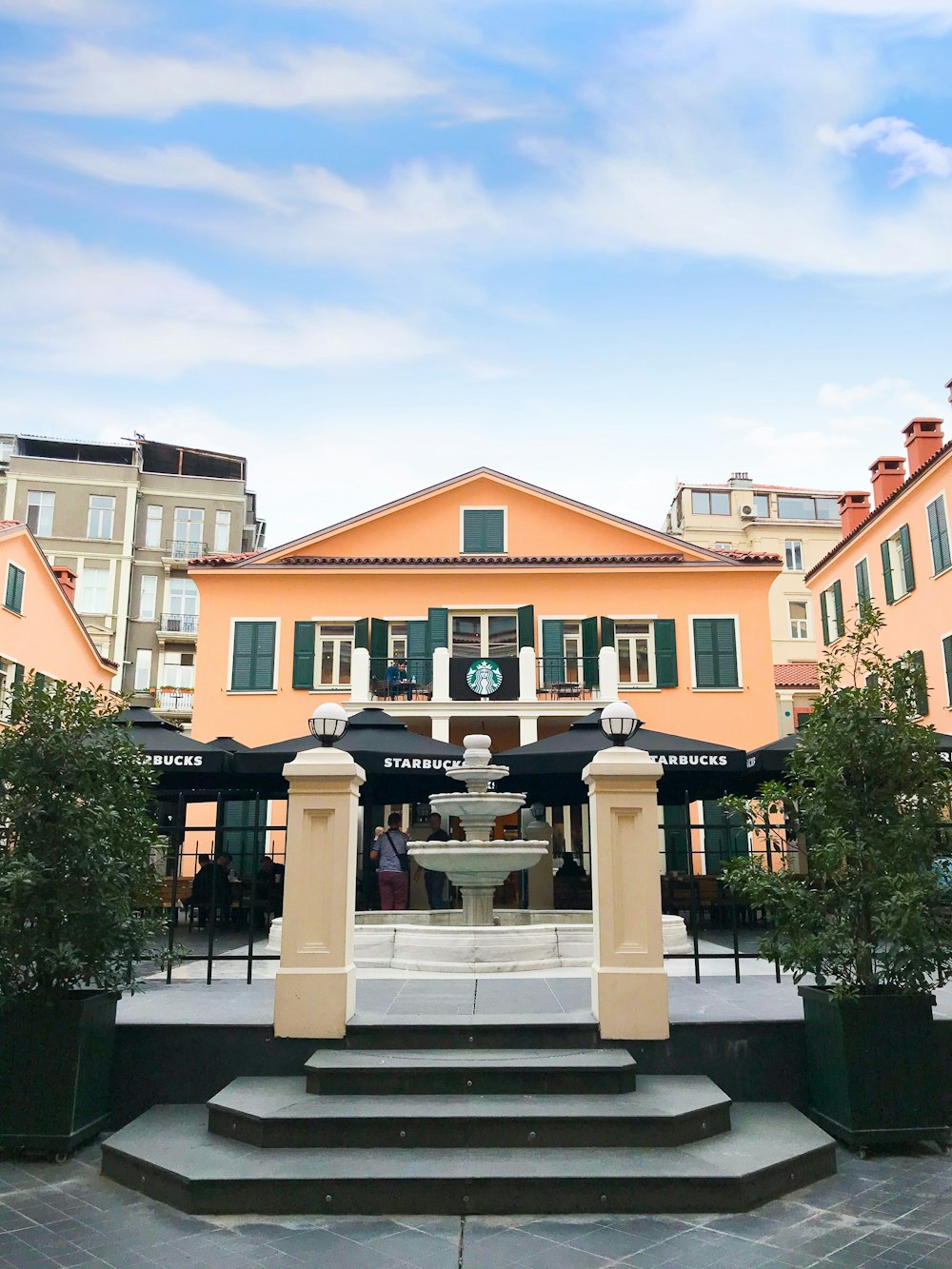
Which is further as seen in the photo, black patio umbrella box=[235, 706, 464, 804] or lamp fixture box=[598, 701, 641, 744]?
black patio umbrella box=[235, 706, 464, 804]

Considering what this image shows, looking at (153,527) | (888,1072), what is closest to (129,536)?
(153,527)

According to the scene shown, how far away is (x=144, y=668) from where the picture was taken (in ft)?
132

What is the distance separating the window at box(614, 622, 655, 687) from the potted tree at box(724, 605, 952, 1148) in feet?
57.9

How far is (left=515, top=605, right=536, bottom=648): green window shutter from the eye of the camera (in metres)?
23.1

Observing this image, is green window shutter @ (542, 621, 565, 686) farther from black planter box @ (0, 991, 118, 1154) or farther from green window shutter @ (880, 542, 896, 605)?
black planter box @ (0, 991, 118, 1154)

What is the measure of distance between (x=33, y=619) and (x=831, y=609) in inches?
924

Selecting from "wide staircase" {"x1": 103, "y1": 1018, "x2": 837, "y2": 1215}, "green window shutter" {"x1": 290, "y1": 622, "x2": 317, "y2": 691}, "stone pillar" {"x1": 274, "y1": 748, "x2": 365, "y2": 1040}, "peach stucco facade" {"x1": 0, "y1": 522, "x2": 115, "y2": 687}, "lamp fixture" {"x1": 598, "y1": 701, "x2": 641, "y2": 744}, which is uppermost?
"peach stucco facade" {"x1": 0, "y1": 522, "x2": 115, "y2": 687}

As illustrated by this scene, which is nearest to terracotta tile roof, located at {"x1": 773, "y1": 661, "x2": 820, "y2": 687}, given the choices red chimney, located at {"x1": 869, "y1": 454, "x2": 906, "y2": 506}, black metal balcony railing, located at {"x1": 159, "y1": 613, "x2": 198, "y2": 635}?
red chimney, located at {"x1": 869, "y1": 454, "x2": 906, "y2": 506}

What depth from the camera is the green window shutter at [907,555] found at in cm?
2267

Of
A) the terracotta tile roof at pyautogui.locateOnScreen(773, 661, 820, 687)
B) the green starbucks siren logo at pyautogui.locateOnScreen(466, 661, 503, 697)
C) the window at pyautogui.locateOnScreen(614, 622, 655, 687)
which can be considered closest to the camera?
the green starbucks siren logo at pyautogui.locateOnScreen(466, 661, 503, 697)

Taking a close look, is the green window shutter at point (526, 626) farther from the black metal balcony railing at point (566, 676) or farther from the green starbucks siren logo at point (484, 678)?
the green starbucks siren logo at point (484, 678)

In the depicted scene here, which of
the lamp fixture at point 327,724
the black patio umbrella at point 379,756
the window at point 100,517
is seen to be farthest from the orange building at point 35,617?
the lamp fixture at point 327,724

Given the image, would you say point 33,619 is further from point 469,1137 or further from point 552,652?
point 469,1137

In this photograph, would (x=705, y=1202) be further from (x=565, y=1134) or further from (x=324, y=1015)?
(x=324, y=1015)
